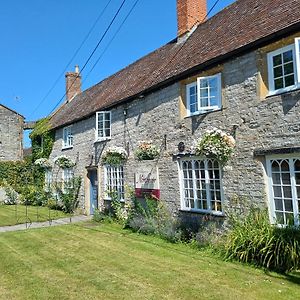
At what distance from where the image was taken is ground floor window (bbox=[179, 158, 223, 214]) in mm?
10000

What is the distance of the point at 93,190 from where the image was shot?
18.4 m

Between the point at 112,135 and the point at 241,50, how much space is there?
8.18 m

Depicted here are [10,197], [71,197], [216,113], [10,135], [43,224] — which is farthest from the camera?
[10,135]

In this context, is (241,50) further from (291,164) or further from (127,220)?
(127,220)

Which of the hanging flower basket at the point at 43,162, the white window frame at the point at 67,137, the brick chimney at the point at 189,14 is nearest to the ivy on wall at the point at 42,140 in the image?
the hanging flower basket at the point at 43,162

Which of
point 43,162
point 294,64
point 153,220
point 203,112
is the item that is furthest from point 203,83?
point 43,162

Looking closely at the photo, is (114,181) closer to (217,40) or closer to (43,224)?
(43,224)

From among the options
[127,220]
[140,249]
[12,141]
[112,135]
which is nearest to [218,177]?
[140,249]

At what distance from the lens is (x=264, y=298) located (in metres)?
5.88

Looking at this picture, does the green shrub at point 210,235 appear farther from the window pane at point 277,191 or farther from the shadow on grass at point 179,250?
the window pane at point 277,191

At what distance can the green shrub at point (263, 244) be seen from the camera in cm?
729

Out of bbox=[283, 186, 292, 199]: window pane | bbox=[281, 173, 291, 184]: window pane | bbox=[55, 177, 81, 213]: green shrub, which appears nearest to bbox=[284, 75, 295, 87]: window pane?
bbox=[281, 173, 291, 184]: window pane

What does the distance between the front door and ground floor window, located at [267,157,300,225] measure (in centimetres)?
1109

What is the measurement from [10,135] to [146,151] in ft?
88.0
